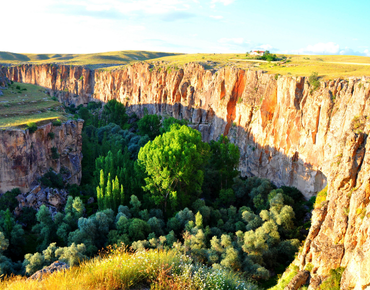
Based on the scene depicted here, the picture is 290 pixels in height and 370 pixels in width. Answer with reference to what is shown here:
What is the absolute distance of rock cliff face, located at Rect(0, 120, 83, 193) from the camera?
2791cm

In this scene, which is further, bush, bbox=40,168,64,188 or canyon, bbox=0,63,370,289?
bush, bbox=40,168,64,188

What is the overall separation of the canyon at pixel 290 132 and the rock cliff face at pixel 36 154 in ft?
0.40

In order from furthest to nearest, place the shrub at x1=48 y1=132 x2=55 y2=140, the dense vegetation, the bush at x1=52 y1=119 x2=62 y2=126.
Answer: the bush at x1=52 y1=119 x2=62 y2=126, the shrub at x1=48 y1=132 x2=55 y2=140, the dense vegetation

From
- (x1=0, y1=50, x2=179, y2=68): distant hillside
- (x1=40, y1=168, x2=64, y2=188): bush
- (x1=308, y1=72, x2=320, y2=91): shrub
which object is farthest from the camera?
(x1=0, y1=50, x2=179, y2=68): distant hillside

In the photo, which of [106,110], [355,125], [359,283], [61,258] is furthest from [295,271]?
[106,110]

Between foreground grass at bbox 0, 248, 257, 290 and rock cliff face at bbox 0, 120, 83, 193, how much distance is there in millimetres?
21248

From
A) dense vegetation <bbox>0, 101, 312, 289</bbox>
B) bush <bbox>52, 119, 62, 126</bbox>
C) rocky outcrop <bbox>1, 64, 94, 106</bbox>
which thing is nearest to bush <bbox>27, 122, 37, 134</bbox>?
bush <bbox>52, 119, 62, 126</bbox>

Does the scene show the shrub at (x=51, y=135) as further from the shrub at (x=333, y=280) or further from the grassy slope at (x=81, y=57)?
the grassy slope at (x=81, y=57)

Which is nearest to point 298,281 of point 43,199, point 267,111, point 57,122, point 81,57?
point 43,199

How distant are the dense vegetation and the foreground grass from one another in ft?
19.4

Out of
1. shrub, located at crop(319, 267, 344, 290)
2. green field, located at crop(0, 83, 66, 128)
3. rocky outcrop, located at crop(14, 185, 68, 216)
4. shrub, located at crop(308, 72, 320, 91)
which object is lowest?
rocky outcrop, located at crop(14, 185, 68, 216)

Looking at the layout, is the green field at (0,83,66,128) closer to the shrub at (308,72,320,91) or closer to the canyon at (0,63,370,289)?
the canyon at (0,63,370,289)

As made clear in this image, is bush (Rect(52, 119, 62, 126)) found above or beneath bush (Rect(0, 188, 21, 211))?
above

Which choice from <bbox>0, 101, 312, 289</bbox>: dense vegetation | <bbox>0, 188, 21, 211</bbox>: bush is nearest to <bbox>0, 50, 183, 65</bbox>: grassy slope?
<bbox>0, 101, 312, 289</bbox>: dense vegetation
